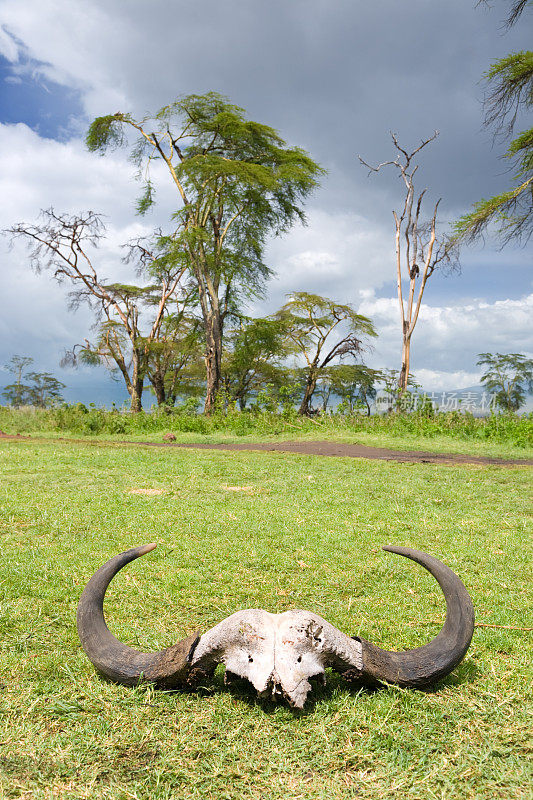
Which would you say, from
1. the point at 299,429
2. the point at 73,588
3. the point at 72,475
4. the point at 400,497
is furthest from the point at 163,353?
the point at 73,588

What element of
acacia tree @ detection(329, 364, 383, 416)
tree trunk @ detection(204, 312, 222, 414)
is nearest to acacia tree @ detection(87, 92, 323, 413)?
tree trunk @ detection(204, 312, 222, 414)

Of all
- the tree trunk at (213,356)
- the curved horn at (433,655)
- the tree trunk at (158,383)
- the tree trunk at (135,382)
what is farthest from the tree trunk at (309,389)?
the curved horn at (433,655)

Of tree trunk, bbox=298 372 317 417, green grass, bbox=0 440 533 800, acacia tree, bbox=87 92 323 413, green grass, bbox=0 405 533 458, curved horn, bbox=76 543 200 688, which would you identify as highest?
acacia tree, bbox=87 92 323 413

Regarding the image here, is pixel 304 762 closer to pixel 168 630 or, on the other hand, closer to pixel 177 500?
pixel 168 630

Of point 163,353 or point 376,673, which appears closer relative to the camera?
point 376,673

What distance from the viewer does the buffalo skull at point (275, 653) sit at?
173 centimetres

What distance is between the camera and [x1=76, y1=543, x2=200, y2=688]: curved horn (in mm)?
1838

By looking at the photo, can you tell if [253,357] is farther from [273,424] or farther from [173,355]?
[273,424]

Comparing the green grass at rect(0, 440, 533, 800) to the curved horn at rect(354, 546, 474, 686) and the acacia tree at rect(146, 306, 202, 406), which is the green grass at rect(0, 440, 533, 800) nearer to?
the curved horn at rect(354, 546, 474, 686)

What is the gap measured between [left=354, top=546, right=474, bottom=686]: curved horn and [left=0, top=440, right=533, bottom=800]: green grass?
0.10 meters

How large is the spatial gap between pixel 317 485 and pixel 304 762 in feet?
15.3

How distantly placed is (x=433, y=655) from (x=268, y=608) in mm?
999

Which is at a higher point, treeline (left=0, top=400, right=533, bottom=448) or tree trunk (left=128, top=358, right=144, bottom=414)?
tree trunk (left=128, top=358, right=144, bottom=414)

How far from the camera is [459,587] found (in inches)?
75.7
